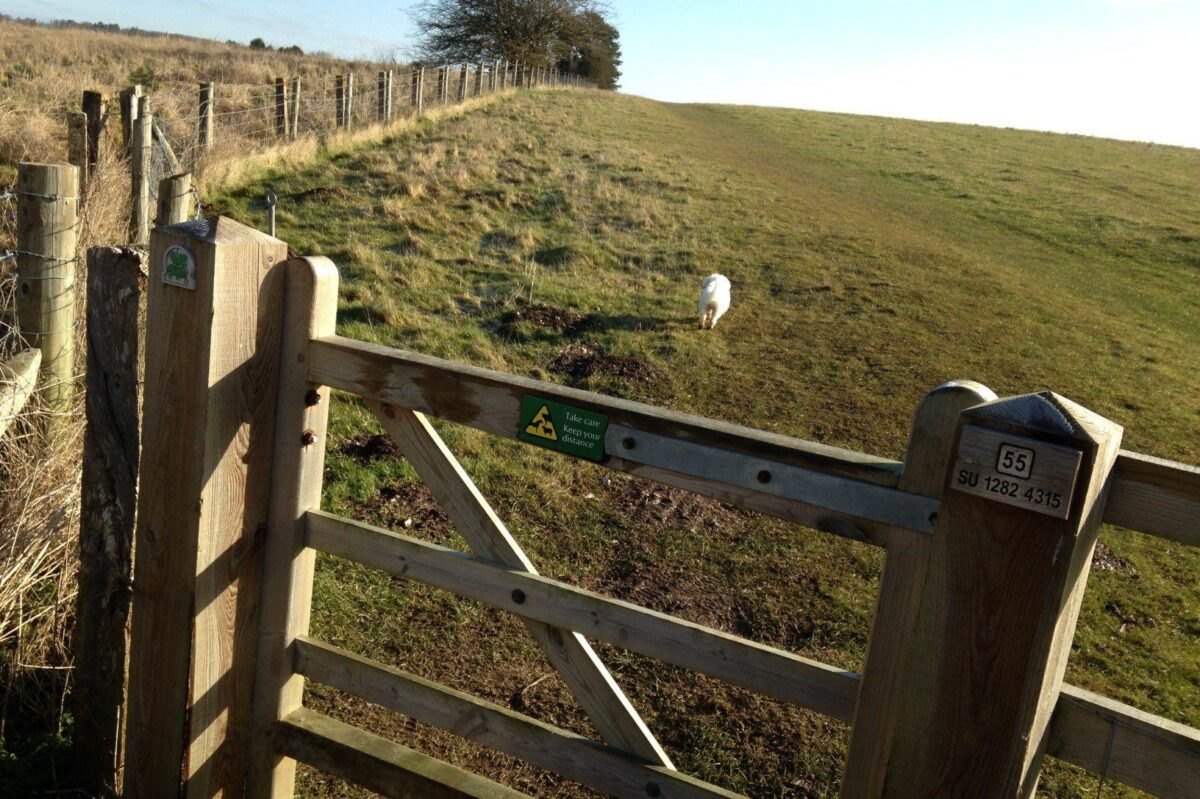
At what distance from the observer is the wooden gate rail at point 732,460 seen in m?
1.83

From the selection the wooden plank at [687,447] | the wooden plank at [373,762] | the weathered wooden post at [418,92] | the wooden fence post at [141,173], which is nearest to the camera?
the wooden plank at [687,447]

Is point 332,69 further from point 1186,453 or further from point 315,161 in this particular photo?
point 1186,453

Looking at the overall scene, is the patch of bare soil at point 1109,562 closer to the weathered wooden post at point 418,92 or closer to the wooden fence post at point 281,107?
the wooden fence post at point 281,107

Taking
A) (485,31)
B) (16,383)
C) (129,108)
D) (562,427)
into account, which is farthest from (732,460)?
(485,31)

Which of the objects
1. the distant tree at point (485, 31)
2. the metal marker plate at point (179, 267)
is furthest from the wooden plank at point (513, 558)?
the distant tree at point (485, 31)

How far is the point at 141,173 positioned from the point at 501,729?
7334 millimetres

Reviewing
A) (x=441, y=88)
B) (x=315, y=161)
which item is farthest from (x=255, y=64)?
(x=315, y=161)

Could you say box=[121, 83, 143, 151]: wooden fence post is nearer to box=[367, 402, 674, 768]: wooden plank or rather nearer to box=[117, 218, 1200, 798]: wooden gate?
box=[117, 218, 1200, 798]: wooden gate

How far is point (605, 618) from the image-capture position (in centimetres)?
247

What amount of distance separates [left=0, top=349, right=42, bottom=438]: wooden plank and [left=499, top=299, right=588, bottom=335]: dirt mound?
18.3ft

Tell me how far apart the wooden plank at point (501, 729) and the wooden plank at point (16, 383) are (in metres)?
1.56

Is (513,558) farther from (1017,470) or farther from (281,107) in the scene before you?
(281,107)

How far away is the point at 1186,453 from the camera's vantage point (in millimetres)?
8523

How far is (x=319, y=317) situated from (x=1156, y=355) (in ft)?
37.8
